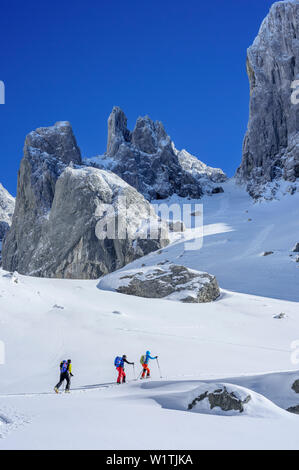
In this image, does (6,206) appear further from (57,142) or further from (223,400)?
(223,400)

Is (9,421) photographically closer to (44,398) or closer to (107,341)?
(44,398)

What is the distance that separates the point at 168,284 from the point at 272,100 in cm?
7429

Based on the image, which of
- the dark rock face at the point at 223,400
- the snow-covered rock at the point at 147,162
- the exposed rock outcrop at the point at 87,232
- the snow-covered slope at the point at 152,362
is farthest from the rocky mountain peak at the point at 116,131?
the dark rock face at the point at 223,400

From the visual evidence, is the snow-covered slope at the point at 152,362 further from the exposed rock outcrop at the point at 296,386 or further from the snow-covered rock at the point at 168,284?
the snow-covered rock at the point at 168,284

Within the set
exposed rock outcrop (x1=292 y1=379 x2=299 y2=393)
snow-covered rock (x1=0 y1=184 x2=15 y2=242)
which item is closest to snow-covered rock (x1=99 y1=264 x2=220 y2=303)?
exposed rock outcrop (x1=292 y1=379 x2=299 y2=393)

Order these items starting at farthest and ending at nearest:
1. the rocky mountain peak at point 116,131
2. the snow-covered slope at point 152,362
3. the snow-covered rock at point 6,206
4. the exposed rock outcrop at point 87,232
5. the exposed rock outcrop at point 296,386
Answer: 1. the snow-covered rock at point 6,206
2. the rocky mountain peak at point 116,131
3. the exposed rock outcrop at point 87,232
4. the exposed rock outcrop at point 296,386
5. the snow-covered slope at point 152,362

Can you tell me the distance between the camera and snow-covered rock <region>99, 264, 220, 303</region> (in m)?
25.4

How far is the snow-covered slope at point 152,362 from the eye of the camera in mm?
5410

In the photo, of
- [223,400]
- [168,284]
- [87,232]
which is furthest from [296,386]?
[87,232]

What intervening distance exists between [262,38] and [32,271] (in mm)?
73886

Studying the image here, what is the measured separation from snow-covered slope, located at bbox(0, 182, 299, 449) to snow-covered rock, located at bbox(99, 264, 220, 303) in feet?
3.75

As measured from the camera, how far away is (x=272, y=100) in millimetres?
88312

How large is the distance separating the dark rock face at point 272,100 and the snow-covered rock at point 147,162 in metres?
14.9
